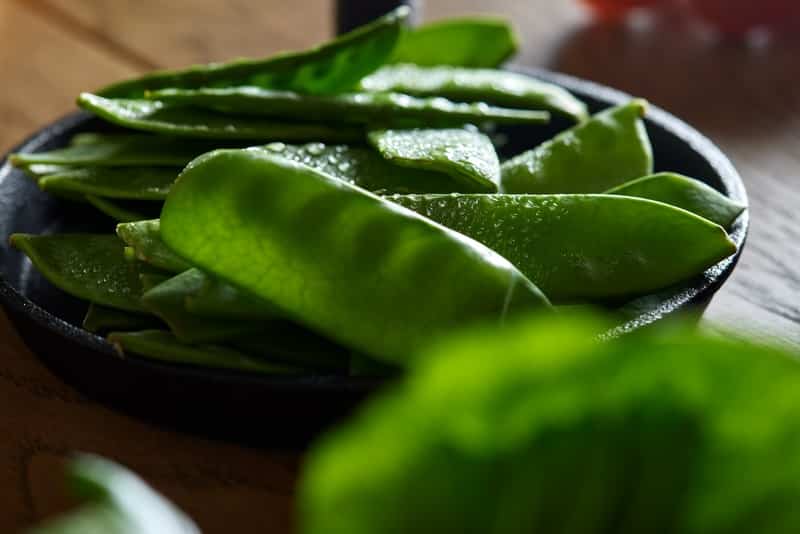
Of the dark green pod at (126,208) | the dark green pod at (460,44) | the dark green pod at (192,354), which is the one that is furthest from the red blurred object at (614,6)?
the dark green pod at (192,354)

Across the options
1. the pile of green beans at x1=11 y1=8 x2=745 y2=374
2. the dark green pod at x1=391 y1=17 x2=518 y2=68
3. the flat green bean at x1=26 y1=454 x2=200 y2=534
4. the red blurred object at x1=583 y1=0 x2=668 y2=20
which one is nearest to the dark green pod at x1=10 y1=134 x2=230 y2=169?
the pile of green beans at x1=11 y1=8 x2=745 y2=374

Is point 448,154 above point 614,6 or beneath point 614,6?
above

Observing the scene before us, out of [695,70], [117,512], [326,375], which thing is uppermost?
[117,512]

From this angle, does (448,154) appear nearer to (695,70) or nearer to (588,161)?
(588,161)

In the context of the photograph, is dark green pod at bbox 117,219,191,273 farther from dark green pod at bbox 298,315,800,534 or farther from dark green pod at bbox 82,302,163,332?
dark green pod at bbox 298,315,800,534

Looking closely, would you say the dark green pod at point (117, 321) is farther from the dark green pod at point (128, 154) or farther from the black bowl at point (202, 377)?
the dark green pod at point (128, 154)

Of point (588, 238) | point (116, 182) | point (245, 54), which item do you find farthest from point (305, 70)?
point (245, 54)

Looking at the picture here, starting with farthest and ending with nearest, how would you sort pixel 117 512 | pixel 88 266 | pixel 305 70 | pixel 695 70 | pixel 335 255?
1. pixel 695 70
2. pixel 305 70
3. pixel 88 266
4. pixel 335 255
5. pixel 117 512

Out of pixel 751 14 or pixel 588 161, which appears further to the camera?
pixel 751 14

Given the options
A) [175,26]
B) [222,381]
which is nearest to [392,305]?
[222,381]
